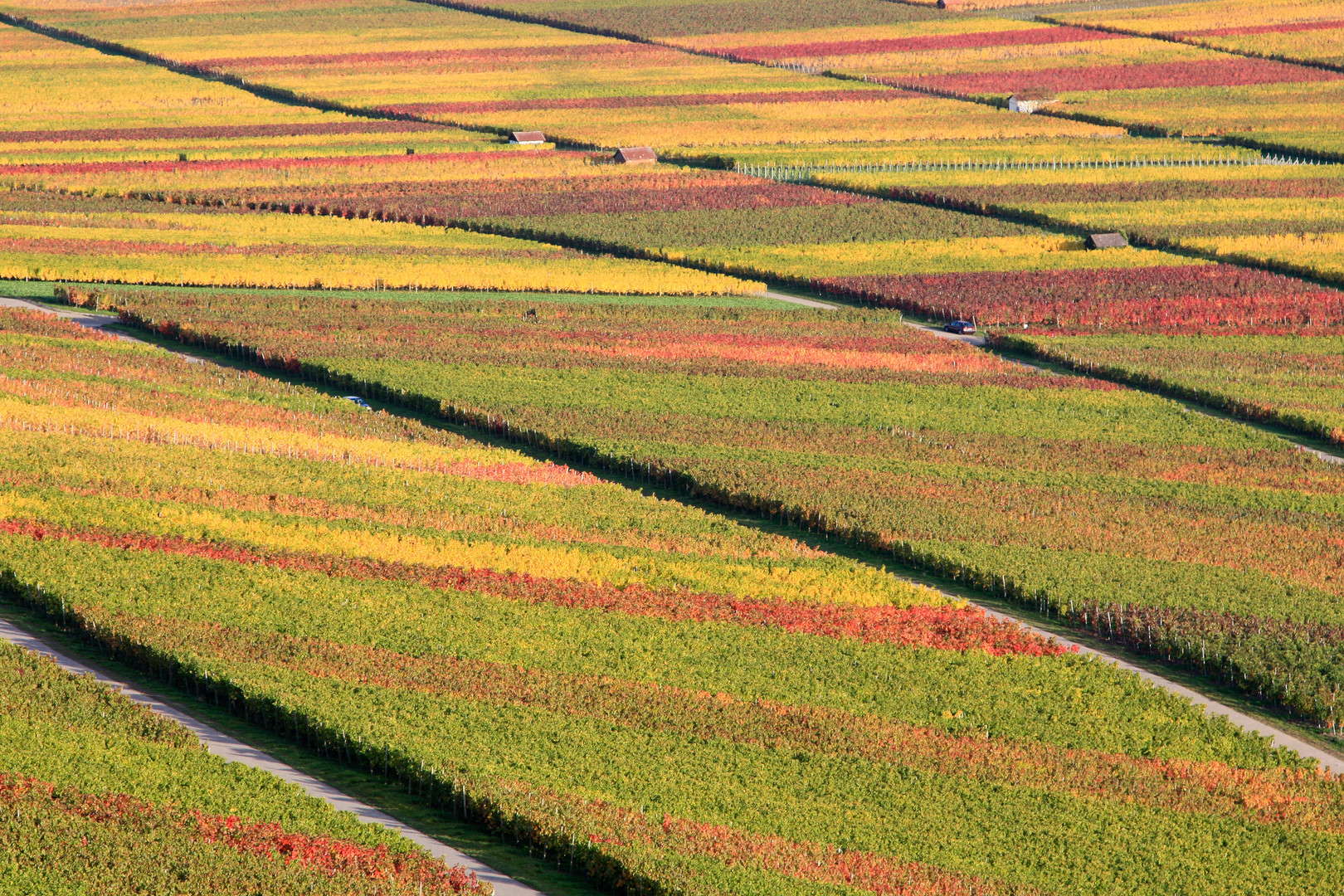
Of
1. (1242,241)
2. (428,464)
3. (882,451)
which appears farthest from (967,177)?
(428,464)

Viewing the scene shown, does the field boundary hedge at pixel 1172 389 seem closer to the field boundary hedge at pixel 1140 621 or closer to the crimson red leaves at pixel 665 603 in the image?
the field boundary hedge at pixel 1140 621

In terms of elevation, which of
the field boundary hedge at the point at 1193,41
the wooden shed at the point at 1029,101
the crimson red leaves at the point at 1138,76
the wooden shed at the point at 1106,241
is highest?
the field boundary hedge at the point at 1193,41

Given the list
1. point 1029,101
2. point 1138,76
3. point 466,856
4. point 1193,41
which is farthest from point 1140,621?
point 1193,41

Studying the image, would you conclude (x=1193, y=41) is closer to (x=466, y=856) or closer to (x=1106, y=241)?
(x=1106, y=241)

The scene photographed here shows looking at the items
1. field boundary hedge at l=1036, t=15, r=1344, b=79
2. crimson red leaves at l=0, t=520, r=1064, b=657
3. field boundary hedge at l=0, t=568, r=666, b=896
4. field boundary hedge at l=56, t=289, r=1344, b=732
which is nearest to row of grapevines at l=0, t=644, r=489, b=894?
field boundary hedge at l=0, t=568, r=666, b=896

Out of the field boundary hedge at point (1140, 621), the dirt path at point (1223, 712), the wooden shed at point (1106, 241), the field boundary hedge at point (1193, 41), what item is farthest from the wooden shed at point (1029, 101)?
the dirt path at point (1223, 712)

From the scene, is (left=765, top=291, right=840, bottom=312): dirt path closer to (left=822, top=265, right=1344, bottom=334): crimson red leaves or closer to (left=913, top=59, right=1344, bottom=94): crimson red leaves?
(left=822, top=265, right=1344, bottom=334): crimson red leaves

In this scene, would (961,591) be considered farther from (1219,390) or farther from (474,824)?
(1219,390)
